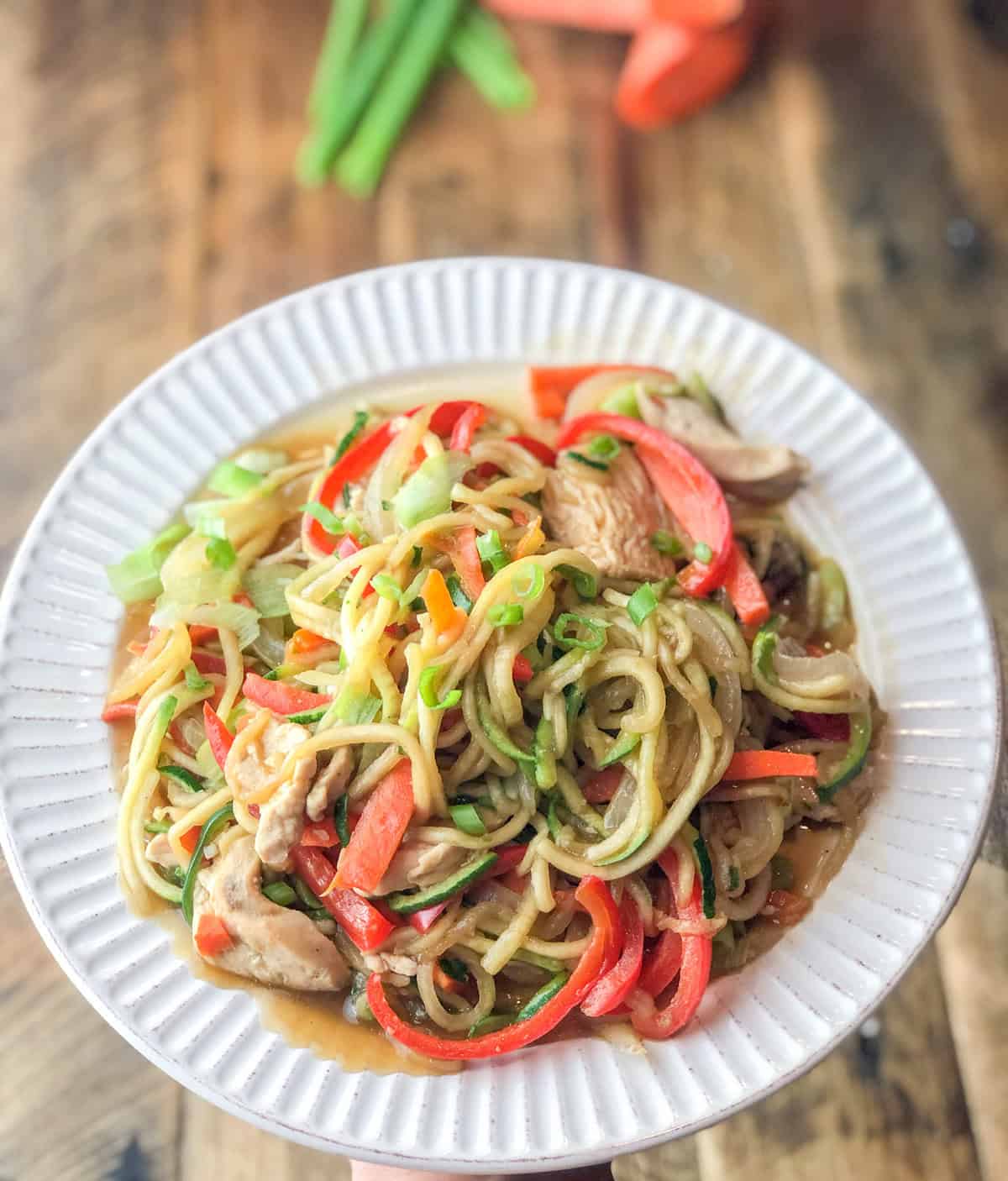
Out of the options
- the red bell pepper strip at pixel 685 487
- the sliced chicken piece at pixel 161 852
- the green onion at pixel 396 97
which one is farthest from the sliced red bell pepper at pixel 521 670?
the green onion at pixel 396 97

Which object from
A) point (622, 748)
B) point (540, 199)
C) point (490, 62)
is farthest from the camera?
point (490, 62)

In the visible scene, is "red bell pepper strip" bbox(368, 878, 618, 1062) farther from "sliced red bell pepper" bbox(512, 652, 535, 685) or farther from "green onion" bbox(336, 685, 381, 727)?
"green onion" bbox(336, 685, 381, 727)

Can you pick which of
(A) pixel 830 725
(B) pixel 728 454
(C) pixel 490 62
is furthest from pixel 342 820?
(C) pixel 490 62

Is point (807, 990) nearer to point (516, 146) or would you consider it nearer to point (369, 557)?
point (369, 557)

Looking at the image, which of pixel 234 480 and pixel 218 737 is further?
pixel 234 480

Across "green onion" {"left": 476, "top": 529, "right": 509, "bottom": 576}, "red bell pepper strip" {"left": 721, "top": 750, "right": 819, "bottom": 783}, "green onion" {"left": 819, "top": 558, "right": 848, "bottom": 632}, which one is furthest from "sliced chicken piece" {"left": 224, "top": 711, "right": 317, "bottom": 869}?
"green onion" {"left": 819, "top": 558, "right": 848, "bottom": 632}

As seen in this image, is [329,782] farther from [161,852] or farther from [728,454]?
[728,454]
